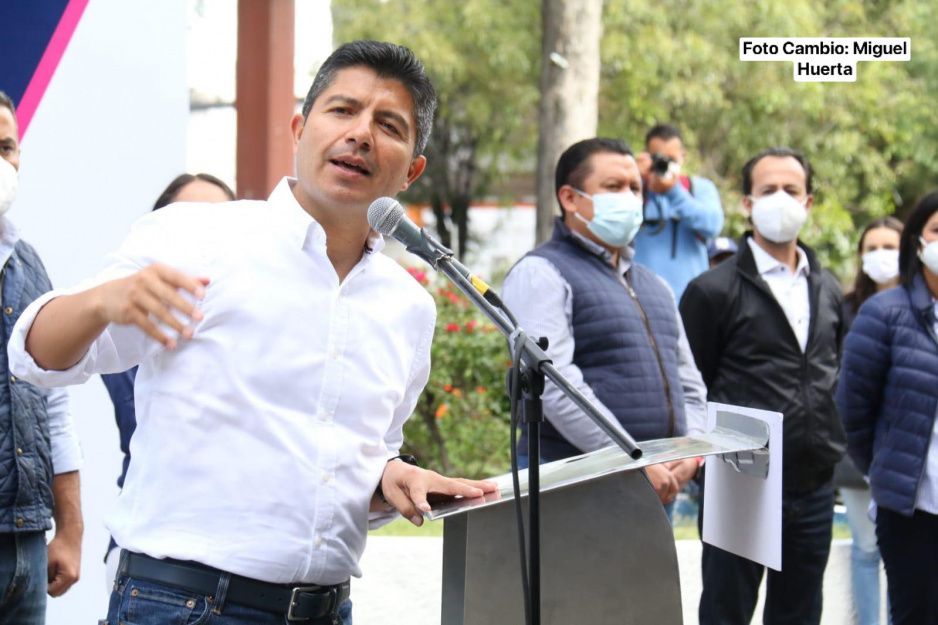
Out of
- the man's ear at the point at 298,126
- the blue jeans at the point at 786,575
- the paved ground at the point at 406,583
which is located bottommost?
the paved ground at the point at 406,583

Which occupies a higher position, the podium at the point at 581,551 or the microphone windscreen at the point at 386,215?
the microphone windscreen at the point at 386,215

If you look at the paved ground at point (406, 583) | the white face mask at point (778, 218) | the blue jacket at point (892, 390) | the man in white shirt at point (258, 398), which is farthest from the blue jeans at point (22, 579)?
the white face mask at point (778, 218)

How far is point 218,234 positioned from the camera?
233 centimetres

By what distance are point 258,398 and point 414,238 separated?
416 millimetres

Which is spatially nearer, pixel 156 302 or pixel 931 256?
pixel 156 302

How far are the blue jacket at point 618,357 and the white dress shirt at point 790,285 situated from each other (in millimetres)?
662

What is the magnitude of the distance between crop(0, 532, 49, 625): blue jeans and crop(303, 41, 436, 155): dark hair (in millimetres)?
1501

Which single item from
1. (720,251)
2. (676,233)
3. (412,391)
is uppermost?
(676,233)

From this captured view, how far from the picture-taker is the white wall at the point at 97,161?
4781 mm

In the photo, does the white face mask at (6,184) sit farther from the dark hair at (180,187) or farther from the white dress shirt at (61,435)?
the dark hair at (180,187)

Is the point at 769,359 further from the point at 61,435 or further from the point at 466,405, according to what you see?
the point at 466,405

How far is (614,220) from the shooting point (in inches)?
183

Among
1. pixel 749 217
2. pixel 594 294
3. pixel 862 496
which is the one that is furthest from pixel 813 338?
pixel 862 496

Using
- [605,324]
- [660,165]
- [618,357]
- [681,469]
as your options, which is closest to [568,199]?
[605,324]
